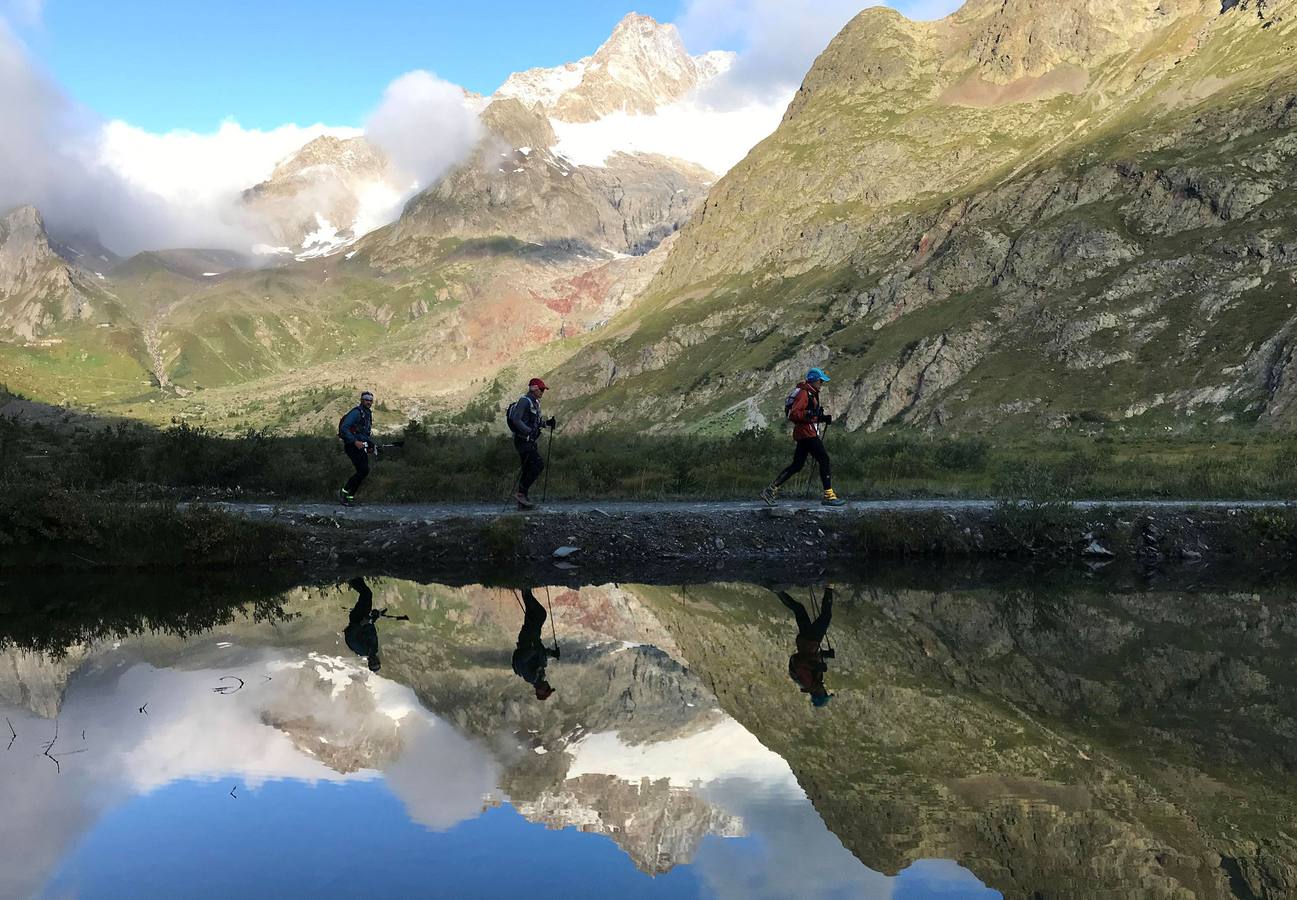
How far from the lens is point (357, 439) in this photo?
2445 cm

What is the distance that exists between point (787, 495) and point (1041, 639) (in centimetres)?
1270

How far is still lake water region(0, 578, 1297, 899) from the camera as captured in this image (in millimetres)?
7355

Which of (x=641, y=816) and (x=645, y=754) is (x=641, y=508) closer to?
(x=645, y=754)

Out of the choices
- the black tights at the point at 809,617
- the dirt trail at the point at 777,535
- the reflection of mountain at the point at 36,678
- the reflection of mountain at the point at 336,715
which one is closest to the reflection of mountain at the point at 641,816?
the reflection of mountain at the point at 336,715

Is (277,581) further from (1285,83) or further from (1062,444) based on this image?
(1285,83)

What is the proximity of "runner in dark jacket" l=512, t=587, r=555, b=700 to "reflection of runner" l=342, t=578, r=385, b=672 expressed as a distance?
6.32ft

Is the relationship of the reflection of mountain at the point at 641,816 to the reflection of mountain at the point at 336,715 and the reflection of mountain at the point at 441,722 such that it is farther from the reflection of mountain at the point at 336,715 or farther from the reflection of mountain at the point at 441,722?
the reflection of mountain at the point at 336,715

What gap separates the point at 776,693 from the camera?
1195 cm

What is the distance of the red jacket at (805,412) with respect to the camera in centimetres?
2288

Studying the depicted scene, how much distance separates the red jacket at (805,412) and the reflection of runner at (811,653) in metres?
5.69

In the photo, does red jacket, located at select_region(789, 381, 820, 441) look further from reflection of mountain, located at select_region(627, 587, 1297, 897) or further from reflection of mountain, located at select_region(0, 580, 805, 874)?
reflection of mountain, located at select_region(0, 580, 805, 874)

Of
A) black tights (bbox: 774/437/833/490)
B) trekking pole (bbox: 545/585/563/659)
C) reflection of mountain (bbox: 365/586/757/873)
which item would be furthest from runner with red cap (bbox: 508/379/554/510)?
reflection of mountain (bbox: 365/586/757/873)

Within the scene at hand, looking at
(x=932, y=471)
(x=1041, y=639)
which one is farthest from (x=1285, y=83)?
(x=1041, y=639)

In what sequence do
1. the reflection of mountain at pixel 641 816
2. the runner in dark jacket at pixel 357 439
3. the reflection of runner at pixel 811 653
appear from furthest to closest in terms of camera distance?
the runner in dark jacket at pixel 357 439 → the reflection of runner at pixel 811 653 → the reflection of mountain at pixel 641 816
